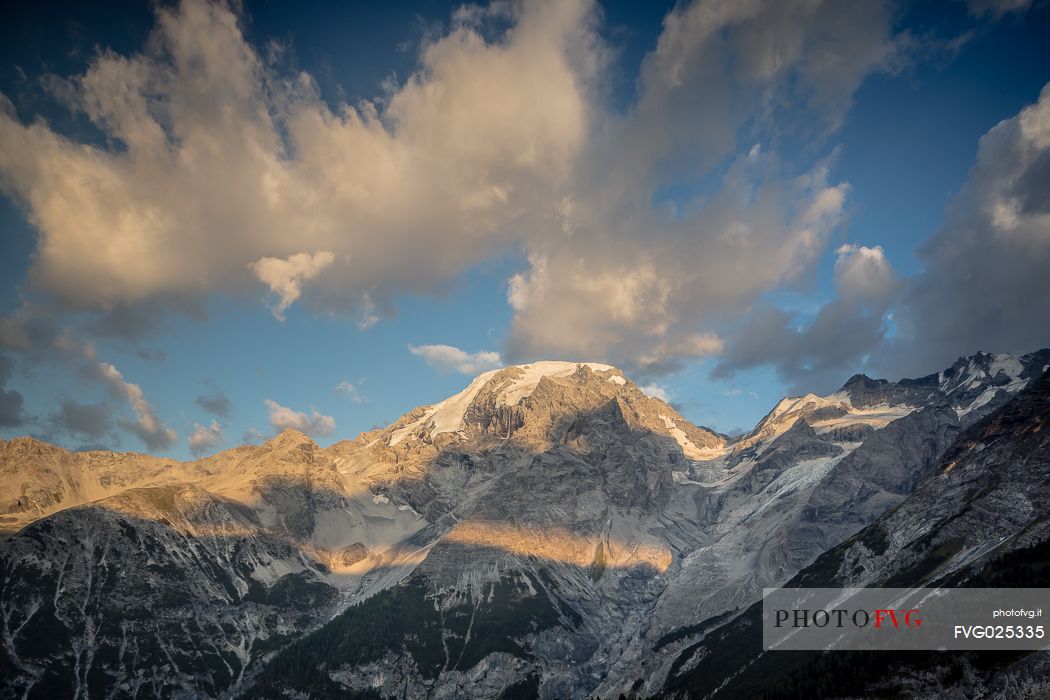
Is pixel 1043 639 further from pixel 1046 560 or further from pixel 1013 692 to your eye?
pixel 1046 560

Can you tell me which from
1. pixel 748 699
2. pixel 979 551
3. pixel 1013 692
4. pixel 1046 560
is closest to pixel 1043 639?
pixel 1013 692

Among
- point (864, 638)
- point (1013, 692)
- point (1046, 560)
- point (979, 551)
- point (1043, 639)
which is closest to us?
point (1013, 692)

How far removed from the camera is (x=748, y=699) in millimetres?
198750

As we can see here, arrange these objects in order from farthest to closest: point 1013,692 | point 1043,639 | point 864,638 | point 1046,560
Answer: point 864,638, point 1046,560, point 1043,639, point 1013,692


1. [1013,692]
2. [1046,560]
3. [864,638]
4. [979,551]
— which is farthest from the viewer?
[979,551]

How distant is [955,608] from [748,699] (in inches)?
2608

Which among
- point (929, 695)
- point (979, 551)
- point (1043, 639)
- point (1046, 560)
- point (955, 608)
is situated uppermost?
point (979, 551)

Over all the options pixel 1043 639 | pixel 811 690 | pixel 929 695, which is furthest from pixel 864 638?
pixel 1043 639

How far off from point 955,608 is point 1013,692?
3603 centimetres

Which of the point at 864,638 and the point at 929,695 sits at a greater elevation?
the point at 864,638

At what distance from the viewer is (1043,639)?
137875 millimetres

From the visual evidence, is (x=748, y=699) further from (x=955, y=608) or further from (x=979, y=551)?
A: (x=979, y=551)

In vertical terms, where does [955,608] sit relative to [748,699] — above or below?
above

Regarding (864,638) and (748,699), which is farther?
(748,699)
